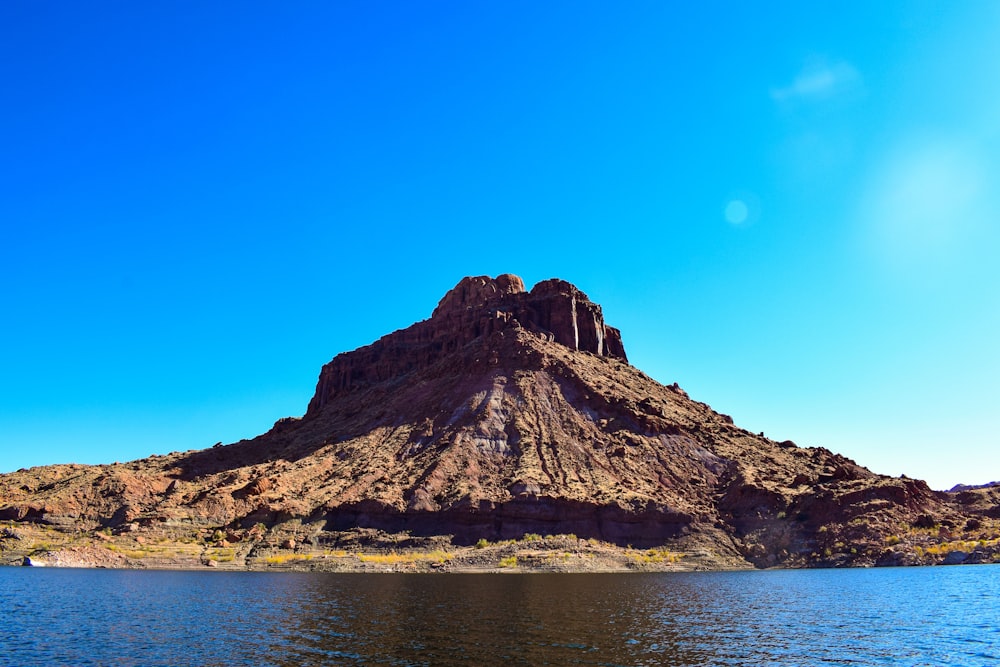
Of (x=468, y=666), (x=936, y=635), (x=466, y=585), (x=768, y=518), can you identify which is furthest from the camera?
(x=768, y=518)

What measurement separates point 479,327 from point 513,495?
217 feet

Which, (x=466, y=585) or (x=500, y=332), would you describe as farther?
(x=500, y=332)

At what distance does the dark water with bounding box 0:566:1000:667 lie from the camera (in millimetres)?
36688

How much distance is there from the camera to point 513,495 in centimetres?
11306

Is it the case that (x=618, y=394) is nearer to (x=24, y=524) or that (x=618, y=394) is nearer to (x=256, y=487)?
(x=256, y=487)

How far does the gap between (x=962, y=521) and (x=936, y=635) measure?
84.1m

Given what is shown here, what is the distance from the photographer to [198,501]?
4904 inches

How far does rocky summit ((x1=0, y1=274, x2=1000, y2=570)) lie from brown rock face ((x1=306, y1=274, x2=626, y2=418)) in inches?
243

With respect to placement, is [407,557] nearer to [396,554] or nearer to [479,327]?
[396,554]

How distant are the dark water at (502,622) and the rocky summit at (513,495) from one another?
93.8 ft

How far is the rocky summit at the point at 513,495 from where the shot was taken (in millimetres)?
106250

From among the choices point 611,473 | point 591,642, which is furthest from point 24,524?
point 591,642

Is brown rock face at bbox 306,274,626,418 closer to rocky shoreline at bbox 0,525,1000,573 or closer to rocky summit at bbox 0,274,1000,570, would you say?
rocky summit at bbox 0,274,1000,570

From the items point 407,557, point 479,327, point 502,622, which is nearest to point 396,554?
point 407,557
